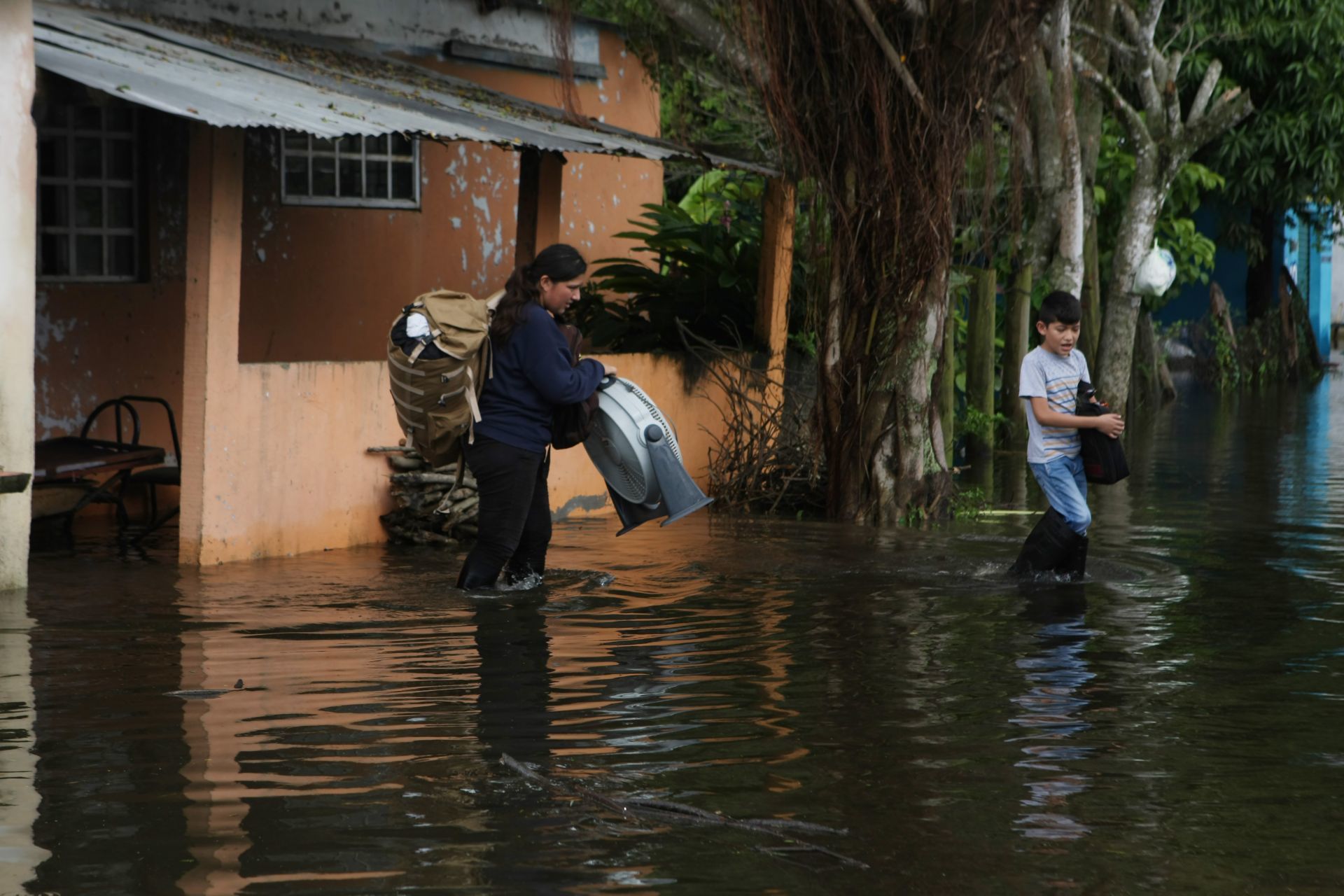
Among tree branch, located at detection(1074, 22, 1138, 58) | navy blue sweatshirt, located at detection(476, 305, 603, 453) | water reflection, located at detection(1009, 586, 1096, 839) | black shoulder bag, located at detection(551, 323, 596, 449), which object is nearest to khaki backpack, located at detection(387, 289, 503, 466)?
navy blue sweatshirt, located at detection(476, 305, 603, 453)

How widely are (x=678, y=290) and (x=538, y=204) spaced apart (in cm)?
171

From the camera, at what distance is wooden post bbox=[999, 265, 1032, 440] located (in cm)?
1644

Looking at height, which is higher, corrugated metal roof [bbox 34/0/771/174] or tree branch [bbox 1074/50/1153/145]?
tree branch [bbox 1074/50/1153/145]

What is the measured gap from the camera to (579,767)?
5.14m

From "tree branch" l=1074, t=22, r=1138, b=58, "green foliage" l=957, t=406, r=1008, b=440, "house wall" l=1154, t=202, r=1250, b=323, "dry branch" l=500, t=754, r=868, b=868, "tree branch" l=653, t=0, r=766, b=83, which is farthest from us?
"house wall" l=1154, t=202, r=1250, b=323

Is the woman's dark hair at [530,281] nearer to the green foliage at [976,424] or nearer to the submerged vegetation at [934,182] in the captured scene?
the submerged vegetation at [934,182]

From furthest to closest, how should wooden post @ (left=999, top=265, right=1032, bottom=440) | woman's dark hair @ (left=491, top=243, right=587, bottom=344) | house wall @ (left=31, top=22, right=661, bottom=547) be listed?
wooden post @ (left=999, top=265, right=1032, bottom=440) < house wall @ (left=31, top=22, right=661, bottom=547) < woman's dark hair @ (left=491, top=243, right=587, bottom=344)

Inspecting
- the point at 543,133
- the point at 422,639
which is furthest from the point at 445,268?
the point at 422,639

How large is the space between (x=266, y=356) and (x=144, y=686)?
604 centimetres

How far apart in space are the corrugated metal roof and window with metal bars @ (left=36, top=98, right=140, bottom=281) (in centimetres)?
86

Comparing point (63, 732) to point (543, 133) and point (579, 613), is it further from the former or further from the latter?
point (543, 133)

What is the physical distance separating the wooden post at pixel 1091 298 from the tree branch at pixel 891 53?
28.9 ft

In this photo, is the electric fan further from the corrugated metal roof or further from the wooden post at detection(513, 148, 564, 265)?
A: the wooden post at detection(513, 148, 564, 265)

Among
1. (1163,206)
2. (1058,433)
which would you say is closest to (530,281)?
(1058,433)
